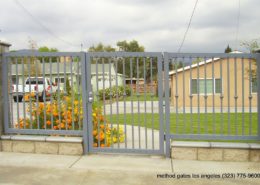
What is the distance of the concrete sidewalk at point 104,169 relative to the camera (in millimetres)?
5309

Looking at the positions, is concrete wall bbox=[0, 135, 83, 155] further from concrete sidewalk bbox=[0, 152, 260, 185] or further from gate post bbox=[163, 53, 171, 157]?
gate post bbox=[163, 53, 171, 157]

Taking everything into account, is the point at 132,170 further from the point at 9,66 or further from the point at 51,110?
the point at 9,66

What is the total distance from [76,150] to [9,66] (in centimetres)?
212

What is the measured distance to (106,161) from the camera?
637 cm

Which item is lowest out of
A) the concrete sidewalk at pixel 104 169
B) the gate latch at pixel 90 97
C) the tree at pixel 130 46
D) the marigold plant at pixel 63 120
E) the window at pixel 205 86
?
the concrete sidewalk at pixel 104 169

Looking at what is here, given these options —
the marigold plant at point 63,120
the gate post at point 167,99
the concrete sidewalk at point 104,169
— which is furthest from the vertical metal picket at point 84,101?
the gate post at point 167,99

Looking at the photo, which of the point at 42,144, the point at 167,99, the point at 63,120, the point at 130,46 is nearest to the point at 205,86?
the point at 167,99

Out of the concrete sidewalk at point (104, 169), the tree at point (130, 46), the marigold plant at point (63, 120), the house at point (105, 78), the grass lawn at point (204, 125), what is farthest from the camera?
the tree at point (130, 46)

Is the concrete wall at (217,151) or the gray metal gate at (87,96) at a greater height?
the gray metal gate at (87,96)

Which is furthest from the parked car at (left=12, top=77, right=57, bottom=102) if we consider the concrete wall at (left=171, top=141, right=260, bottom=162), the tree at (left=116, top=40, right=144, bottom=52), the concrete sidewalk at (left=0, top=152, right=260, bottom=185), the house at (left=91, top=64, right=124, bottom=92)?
the tree at (left=116, top=40, right=144, bottom=52)

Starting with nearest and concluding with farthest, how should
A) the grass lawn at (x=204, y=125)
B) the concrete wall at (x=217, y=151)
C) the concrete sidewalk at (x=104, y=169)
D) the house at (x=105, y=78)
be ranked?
the concrete sidewalk at (x=104, y=169) → the concrete wall at (x=217, y=151) → the grass lawn at (x=204, y=125) → the house at (x=105, y=78)

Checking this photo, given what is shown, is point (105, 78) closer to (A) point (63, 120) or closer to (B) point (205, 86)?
(A) point (63, 120)

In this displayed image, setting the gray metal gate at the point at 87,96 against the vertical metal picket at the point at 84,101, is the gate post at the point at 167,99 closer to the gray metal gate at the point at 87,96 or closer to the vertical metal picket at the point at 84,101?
the gray metal gate at the point at 87,96

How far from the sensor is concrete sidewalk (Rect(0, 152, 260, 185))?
5.31 meters
